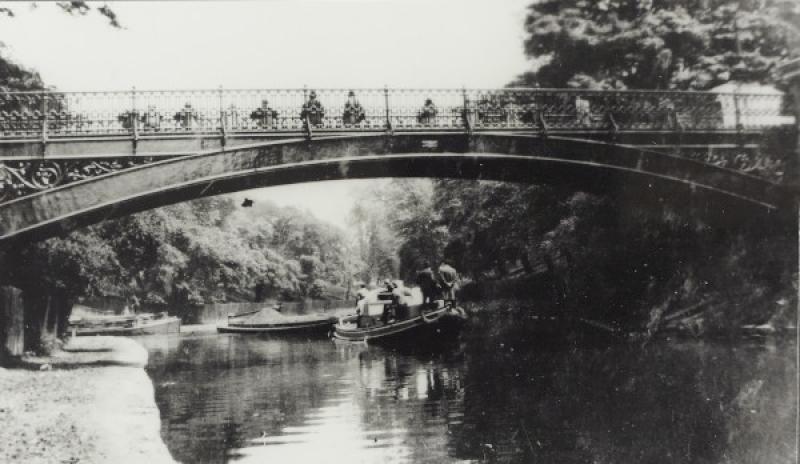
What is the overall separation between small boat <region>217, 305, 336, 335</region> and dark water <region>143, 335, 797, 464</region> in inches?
419

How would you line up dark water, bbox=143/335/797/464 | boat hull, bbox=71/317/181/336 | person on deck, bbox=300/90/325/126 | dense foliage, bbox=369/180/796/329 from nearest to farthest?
dark water, bbox=143/335/797/464 → person on deck, bbox=300/90/325/126 → dense foliage, bbox=369/180/796/329 → boat hull, bbox=71/317/181/336

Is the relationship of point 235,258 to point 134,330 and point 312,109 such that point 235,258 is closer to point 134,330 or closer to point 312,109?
point 134,330

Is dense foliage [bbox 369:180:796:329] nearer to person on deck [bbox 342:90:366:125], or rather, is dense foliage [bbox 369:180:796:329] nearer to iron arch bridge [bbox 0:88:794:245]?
iron arch bridge [bbox 0:88:794:245]

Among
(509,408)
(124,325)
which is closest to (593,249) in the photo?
(509,408)

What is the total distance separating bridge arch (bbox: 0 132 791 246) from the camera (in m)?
10.9

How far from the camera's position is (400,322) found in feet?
55.9

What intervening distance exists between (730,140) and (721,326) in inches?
150

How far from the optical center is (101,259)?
1509 centimetres

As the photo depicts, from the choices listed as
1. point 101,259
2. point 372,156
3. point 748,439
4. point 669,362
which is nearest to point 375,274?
point 101,259

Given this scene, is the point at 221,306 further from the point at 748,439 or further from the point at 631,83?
the point at 748,439

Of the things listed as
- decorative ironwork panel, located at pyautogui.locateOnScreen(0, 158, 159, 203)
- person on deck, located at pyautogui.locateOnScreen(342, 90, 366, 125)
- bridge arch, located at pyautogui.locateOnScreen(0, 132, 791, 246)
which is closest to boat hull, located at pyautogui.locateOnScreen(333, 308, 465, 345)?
bridge arch, located at pyautogui.locateOnScreen(0, 132, 791, 246)

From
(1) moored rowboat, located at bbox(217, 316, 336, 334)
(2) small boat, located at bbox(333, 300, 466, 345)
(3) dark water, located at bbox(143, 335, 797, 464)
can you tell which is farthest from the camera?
(1) moored rowboat, located at bbox(217, 316, 336, 334)

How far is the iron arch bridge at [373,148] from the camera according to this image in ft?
35.6

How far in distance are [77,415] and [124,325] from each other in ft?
69.5
